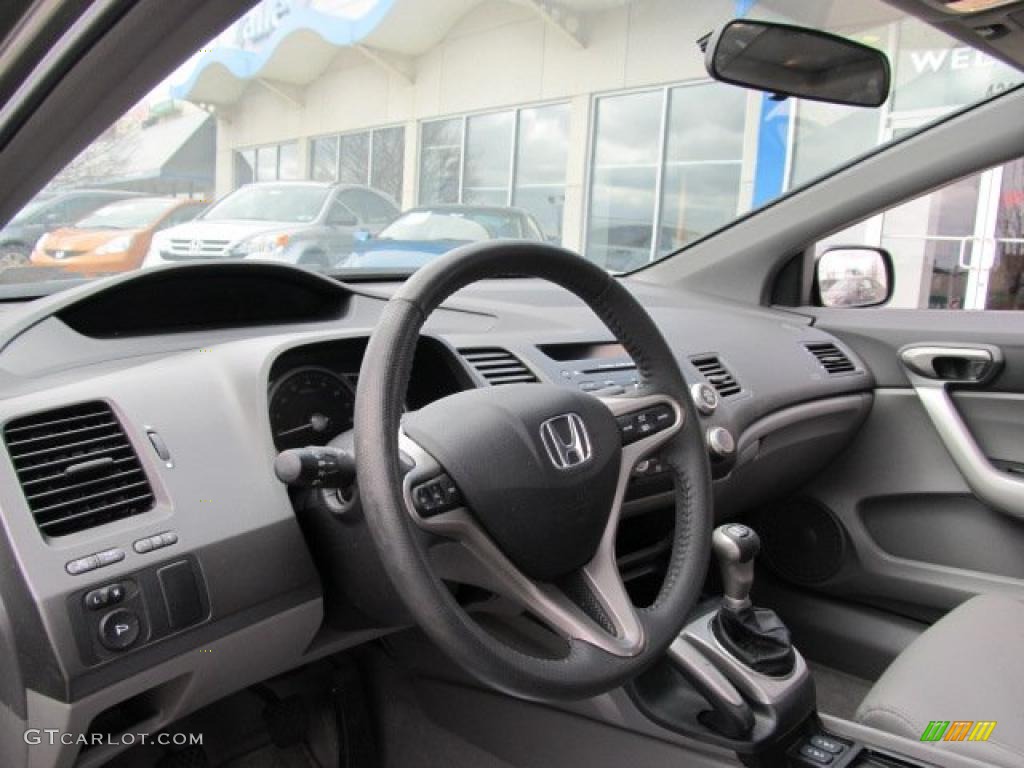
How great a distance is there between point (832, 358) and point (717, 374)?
0.58m

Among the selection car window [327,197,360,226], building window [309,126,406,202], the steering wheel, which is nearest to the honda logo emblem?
the steering wheel

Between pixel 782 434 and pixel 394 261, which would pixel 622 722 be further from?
pixel 394 261

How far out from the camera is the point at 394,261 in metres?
2.48

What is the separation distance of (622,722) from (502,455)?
0.82 meters

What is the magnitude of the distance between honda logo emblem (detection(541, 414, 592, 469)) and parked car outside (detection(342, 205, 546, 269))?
102 cm

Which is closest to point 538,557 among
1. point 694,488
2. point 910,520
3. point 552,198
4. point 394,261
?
point 694,488

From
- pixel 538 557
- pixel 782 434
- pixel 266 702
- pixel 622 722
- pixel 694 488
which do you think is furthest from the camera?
pixel 782 434

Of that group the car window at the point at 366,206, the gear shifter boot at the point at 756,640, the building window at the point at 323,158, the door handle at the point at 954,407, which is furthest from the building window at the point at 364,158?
the gear shifter boot at the point at 756,640

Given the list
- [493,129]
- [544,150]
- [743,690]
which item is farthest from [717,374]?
[544,150]

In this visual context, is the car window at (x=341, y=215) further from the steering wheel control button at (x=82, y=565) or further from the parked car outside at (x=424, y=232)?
the steering wheel control button at (x=82, y=565)

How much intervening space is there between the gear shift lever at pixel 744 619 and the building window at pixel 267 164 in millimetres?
1522

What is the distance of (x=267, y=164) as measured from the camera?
8.87ft

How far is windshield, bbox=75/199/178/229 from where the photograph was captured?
1.67 meters

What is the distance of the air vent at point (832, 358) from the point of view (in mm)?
2650
